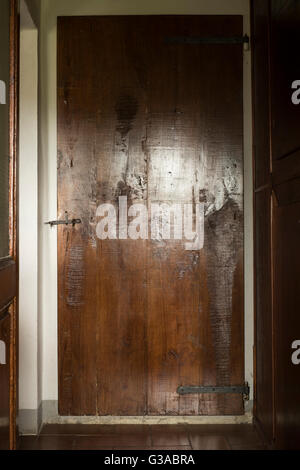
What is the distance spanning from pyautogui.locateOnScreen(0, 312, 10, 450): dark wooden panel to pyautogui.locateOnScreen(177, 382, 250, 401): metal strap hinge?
1057mm

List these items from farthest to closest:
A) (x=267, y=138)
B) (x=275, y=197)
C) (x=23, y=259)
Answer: (x=23, y=259), (x=267, y=138), (x=275, y=197)

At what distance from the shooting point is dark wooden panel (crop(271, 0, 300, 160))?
193 centimetres

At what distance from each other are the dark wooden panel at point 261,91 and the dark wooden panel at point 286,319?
36 cm

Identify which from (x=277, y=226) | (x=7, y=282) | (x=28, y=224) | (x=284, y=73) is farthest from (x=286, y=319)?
(x=28, y=224)

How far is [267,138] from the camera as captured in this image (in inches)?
95.1

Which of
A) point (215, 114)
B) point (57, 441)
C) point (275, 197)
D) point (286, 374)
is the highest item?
point (215, 114)

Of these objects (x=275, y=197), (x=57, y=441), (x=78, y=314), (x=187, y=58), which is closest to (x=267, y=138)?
(x=275, y=197)

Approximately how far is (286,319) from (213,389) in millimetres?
869

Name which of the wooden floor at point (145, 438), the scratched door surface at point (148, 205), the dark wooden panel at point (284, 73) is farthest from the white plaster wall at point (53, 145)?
the dark wooden panel at point (284, 73)

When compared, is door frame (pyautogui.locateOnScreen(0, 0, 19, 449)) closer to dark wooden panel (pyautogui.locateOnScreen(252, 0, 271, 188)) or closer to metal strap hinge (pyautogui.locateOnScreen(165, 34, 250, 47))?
metal strap hinge (pyautogui.locateOnScreen(165, 34, 250, 47))

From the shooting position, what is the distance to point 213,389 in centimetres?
277

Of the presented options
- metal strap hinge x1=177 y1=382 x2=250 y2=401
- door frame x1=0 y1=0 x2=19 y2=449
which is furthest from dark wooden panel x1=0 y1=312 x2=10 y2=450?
metal strap hinge x1=177 y1=382 x2=250 y2=401

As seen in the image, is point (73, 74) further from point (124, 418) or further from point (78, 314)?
point (124, 418)
